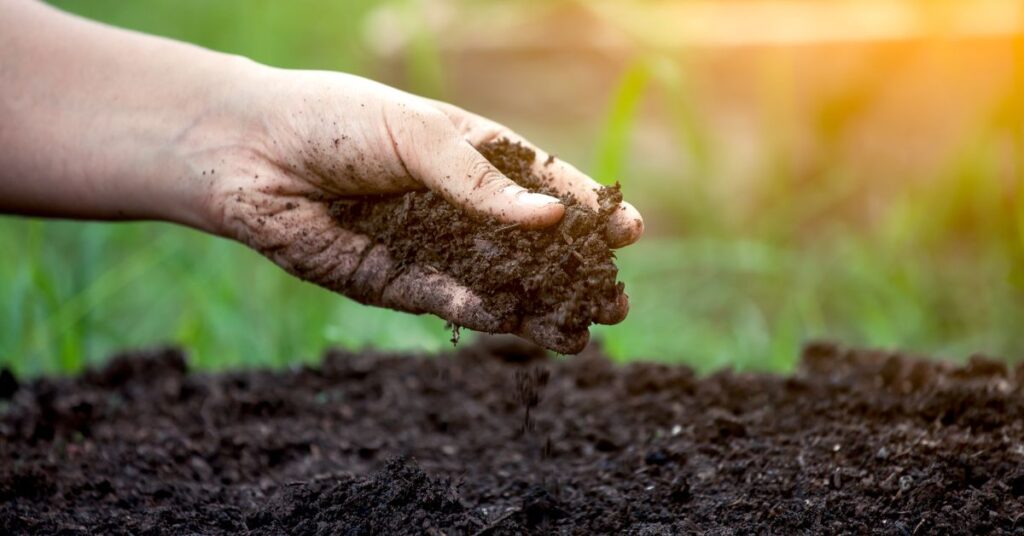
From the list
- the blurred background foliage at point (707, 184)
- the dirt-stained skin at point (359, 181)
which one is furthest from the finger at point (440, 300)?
the blurred background foliage at point (707, 184)

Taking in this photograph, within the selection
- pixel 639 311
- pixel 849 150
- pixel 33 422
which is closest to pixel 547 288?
pixel 33 422

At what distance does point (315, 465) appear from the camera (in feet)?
5.81

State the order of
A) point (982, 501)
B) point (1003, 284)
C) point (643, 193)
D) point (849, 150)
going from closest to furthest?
point (982, 501)
point (1003, 284)
point (849, 150)
point (643, 193)

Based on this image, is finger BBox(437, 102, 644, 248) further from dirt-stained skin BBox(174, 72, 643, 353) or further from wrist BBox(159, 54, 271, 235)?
wrist BBox(159, 54, 271, 235)

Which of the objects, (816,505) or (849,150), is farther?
(849,150)

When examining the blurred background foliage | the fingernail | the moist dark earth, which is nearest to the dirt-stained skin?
the fingernail

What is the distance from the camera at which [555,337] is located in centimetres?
139

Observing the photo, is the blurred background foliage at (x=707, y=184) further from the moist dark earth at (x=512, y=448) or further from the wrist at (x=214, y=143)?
the wrist at (x=214, y=143)

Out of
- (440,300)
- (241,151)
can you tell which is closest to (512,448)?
(440,300)

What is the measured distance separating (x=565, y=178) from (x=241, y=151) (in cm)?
55

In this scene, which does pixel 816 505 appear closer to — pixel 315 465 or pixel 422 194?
pixel 422 194

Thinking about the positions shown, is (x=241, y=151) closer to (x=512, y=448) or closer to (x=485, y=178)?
(x=485, y=178)

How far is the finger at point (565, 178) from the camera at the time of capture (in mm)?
1459

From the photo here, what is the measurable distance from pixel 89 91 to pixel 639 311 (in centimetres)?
184
